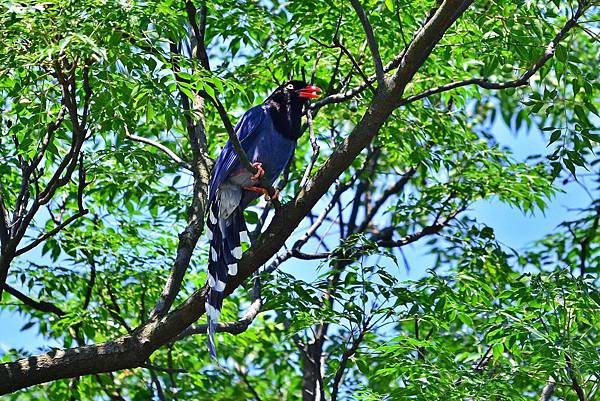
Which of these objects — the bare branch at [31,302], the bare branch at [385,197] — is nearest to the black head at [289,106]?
the bare branch at [31,302]

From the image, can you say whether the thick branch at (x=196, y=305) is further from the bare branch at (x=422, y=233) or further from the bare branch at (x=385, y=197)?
the bare branch at (x=385, y=197)

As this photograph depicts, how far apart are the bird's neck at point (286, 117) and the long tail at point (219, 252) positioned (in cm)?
54

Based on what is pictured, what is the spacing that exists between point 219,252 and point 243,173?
0.55 m

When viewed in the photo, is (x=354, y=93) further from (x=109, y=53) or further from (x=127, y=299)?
(x=127, y=299)

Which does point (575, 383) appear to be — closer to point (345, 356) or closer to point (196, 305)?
point (345, 356)

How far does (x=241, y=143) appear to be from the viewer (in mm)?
5691

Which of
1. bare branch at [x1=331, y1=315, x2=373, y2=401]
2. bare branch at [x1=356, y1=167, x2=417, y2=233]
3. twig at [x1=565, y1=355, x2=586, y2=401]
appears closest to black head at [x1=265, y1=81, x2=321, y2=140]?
bare branch at [x1=331, y1=315, x2=373, y2=401]

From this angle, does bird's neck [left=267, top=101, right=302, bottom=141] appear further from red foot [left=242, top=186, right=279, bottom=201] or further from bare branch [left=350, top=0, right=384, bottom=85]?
bare branch [left=350, top=0, right=384, bottom=85]

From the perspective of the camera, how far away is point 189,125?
5.85 m

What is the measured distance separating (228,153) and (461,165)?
2.62m

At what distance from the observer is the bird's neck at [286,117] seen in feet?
18.8

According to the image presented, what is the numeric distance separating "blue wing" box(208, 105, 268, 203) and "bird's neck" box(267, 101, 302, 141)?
6 cm

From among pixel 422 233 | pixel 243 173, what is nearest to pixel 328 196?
pixel 422 233

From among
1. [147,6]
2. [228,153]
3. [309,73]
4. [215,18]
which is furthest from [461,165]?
[147,6]
